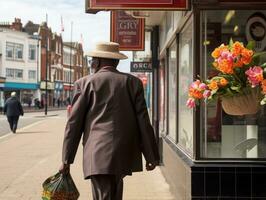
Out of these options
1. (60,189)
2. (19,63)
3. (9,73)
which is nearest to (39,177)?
(60,189)

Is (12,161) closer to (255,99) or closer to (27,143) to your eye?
(27,143)

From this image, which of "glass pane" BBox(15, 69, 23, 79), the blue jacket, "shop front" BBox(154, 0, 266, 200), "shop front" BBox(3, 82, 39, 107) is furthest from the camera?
"glass pane" BBox(15, 69, 23, 79)

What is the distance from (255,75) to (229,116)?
1.75 metres

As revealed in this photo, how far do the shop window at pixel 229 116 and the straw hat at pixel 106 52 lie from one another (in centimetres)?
146

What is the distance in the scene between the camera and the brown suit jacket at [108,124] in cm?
492

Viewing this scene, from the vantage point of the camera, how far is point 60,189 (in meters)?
5.02

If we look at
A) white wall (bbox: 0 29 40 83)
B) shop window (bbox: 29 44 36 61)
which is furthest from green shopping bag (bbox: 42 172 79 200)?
shop window (bbox: 29 44 36 61)

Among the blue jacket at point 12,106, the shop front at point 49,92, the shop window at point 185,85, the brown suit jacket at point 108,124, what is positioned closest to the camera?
the brown suit jacket at point 108,124

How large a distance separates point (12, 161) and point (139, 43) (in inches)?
174

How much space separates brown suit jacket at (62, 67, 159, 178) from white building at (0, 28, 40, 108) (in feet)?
212

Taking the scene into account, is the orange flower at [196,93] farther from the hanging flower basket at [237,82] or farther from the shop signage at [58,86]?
the shop signage at [58,86]

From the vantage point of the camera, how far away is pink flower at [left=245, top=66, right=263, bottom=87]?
4715 millimetres

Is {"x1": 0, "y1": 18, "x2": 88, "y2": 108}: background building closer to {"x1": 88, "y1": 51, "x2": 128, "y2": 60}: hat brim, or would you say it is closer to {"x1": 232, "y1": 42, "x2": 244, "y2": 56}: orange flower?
{"x1": 88, "y1": 51, "x2": 128, "y2": 60}: hat brim

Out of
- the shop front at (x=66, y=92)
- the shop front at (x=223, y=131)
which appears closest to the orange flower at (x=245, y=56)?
the shop front at (x=223, y=131)
